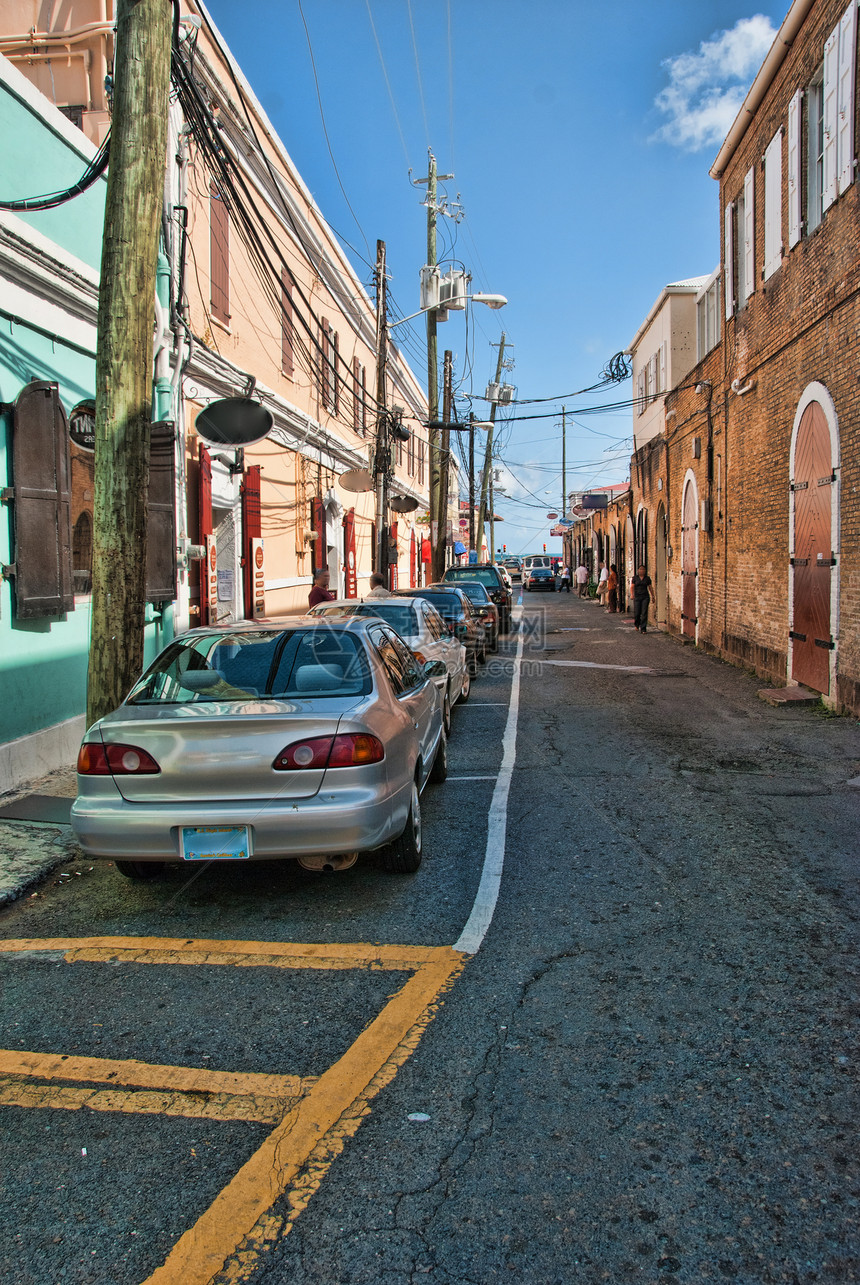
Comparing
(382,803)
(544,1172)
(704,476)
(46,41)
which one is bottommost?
(544,1172)

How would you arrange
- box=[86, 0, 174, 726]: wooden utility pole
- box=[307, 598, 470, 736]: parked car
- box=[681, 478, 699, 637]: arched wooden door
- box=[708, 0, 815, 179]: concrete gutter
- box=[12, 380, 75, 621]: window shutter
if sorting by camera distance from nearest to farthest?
box=[86, 0, 174, 726]: wooden utility pole, box=[12, 380, 75, 621]: window shutter, box=[307, 598, 470, 736]: parked car, box=[708, 0, 815, 179]: concrete gutter, box=[681, 478, 699, 637]: arched wooden door

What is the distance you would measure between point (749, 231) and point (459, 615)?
7.86 meters

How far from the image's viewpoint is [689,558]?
20.7 meters

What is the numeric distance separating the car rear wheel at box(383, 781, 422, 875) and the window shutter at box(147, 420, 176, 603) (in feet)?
19.2

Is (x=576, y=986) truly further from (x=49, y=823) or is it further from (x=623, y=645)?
(x=623, y=645)

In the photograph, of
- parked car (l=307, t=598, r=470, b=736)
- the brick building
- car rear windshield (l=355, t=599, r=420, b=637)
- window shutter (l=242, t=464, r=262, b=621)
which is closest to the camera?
parked car (l=307, t=598, r=470, b=736)

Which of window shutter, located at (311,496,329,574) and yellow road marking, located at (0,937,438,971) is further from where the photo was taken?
window shutter, located at (311,496,329,574)

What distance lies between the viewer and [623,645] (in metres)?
20.4

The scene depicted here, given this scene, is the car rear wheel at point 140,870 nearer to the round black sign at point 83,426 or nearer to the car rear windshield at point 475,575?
the round black sign at point 83,426

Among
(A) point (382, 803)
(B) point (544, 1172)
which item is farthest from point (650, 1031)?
(A) point (382, 803)

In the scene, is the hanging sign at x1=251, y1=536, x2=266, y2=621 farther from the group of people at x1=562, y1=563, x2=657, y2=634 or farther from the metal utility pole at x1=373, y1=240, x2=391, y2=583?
the group of people at x1=562, y1=563, x2=657, y2=634

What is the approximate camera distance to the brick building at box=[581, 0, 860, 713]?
10414 millimetres

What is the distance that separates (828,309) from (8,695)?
33.0 ft

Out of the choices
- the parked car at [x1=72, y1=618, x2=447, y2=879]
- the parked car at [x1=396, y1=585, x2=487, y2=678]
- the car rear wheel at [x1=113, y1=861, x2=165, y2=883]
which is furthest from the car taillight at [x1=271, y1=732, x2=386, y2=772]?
the parked car at [x1=396, y1=585, x2=487, y2=678]
